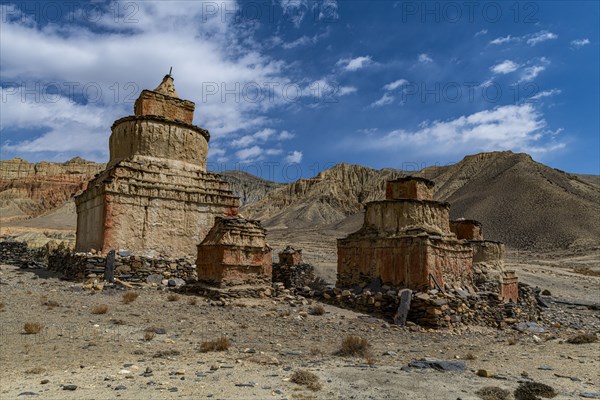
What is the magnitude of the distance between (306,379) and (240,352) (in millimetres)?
2255

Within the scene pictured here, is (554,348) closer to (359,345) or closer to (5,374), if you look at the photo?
(359,345)

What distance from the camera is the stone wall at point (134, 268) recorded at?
51.8ft

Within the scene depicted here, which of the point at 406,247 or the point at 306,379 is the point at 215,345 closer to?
the point at 306,379

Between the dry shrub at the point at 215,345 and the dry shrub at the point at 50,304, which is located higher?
the dry shrub at the point at 50,304

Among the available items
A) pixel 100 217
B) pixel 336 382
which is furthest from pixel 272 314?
pixel 100 217

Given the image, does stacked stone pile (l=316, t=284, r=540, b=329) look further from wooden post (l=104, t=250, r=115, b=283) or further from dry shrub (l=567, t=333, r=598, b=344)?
wooden post (l=104, t=250, r=115, b=283)

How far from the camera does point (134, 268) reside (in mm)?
16047

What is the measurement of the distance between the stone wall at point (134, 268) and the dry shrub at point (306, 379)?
1001cm

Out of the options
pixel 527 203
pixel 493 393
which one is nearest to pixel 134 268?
pixel 493 393

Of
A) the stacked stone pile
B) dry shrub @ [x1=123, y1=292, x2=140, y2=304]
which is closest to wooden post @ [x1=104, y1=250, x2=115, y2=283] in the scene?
dry shrub @ [x1=123, y1=292, x2=140, y2=304]

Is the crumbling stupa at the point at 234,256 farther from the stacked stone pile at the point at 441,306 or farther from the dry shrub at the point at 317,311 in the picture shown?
the stacked stone pile at the point at 441,306

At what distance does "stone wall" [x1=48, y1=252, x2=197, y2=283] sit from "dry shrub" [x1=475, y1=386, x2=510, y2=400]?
11.4 metres

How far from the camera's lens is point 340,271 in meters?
17.3

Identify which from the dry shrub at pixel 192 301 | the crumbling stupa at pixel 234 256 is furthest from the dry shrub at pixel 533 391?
the crumbling stupa at pixel 234 256
